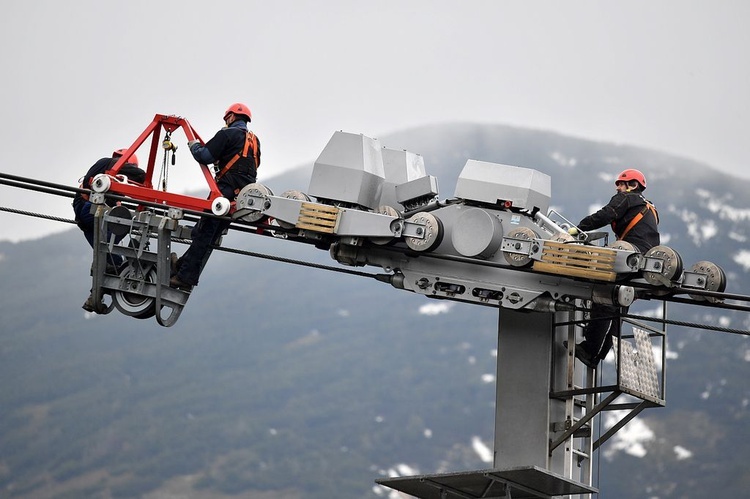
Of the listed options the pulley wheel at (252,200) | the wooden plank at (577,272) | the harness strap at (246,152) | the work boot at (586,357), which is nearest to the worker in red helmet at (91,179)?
the harness strap at (246,152)

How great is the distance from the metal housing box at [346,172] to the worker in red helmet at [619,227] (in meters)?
3.16

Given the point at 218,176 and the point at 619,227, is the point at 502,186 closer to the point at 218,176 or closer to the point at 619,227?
the point at 619,227

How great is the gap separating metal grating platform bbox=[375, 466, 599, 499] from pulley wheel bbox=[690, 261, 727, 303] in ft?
10.6

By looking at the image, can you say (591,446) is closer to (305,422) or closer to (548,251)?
(548,251)

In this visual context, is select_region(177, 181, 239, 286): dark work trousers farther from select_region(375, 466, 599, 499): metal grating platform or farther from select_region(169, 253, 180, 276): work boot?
select_region(375, 466, 599, 499): metal grating platform

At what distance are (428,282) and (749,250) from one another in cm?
17002

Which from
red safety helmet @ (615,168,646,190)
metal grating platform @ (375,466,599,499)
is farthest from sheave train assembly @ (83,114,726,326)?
metal grating platform @ (375,466,599,499)

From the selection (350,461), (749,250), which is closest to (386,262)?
(350,461)

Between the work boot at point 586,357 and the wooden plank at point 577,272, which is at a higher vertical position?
the wooden plank at point 577,272

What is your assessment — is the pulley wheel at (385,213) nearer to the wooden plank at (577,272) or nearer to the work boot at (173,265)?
the wooden plank at (577,272)

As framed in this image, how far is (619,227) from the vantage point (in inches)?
816

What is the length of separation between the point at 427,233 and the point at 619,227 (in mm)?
3257

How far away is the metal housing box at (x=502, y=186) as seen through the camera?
19.6 m

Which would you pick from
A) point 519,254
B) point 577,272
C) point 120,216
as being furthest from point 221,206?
point 577,272
